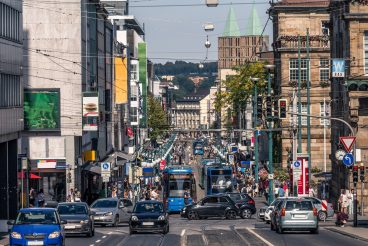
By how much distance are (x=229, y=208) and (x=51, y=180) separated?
687 inches

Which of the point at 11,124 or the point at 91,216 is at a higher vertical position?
the point at 11,124

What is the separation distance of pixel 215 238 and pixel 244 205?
23184 millimetres

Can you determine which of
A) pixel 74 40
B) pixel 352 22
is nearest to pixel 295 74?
pixel 74 40

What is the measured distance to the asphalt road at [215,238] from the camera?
39.0m

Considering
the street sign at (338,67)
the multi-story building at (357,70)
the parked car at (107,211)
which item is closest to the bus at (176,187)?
the multi-story building at (357,70)

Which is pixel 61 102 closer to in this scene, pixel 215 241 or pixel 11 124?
pixel 11 124

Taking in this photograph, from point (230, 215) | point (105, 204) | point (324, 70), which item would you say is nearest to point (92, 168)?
point (324, 70)

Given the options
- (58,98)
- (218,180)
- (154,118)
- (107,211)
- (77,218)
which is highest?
(58,98)

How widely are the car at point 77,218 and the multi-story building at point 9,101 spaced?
6.10 metres

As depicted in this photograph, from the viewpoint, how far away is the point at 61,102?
263 ft

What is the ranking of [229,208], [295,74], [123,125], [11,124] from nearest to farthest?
[11,124]
[229,208]
[295,74]
[123,125]

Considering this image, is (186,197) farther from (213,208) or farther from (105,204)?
(105,204)

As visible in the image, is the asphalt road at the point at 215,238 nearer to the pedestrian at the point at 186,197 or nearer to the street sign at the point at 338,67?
the street sign at the point at 338,67

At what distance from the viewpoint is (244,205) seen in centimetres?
6562
